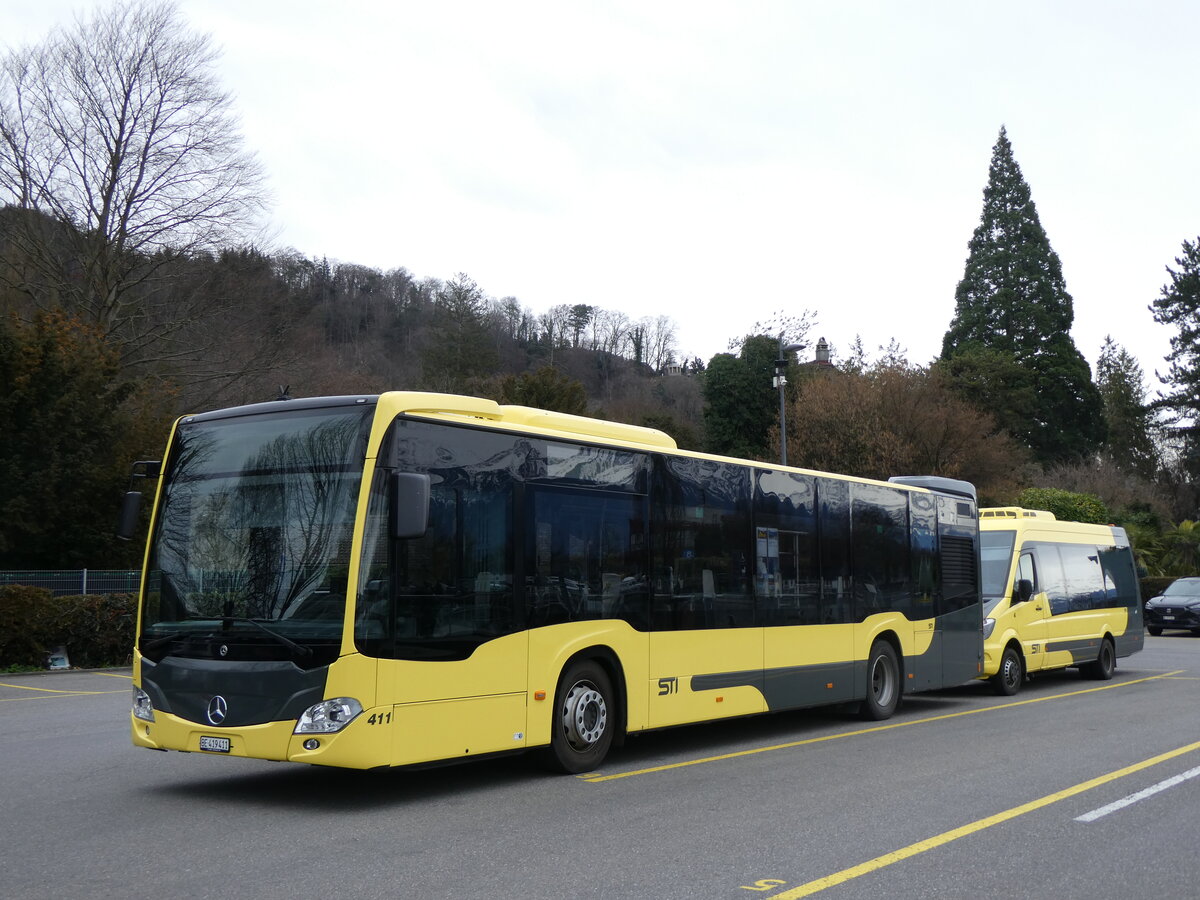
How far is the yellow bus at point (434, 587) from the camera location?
26.7 feet

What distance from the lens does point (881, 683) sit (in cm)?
1466

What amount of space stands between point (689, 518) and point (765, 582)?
151 centimetres

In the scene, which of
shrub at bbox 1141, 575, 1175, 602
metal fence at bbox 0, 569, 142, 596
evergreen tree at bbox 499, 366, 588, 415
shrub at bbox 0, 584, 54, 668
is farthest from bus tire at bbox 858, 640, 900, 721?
evergreen tree at bbox 499, 366, 588, 415

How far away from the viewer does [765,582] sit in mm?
12391

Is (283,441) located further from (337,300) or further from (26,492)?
(337,300)

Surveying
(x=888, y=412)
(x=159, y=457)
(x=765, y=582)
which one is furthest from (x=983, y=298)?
(x=765, y=582)

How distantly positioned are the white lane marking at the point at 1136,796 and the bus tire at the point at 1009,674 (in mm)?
7030

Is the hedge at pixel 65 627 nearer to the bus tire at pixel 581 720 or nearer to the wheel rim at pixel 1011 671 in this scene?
the bus tire at pixel 581 720

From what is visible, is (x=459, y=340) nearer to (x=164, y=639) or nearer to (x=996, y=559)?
(x=996, y=559)

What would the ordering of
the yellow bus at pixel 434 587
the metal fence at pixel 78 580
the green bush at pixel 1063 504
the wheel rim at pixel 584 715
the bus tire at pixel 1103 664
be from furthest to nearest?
the green bush at pixel 1063 504 < the metal fence at pixel 78 580 < the bus tire at pixel 1103 664 < the wheel rim at pixel 584 715 < the yellow bus at pixel 434 587

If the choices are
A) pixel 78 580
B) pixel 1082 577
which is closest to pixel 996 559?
pixel 1082 577

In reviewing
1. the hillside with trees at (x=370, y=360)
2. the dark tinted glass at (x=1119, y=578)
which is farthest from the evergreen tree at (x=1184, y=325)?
the dark tinted glass at (x=1119, y=578)

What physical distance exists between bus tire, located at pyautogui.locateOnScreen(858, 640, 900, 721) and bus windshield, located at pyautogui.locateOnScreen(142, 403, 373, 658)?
8.02 m

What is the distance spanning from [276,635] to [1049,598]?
14246mm
